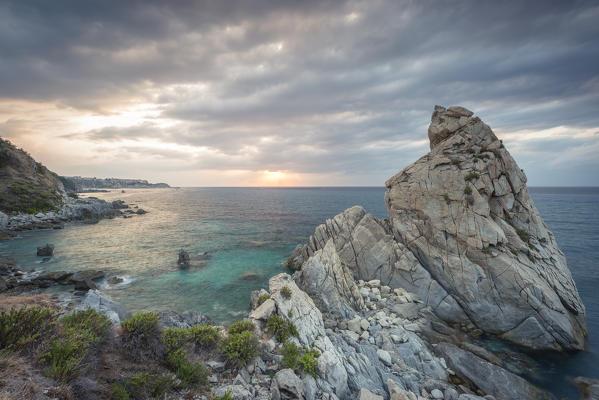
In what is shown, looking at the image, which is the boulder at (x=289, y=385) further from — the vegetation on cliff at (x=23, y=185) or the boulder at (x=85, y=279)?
the vegetation on cliff at (x=23, y=185)

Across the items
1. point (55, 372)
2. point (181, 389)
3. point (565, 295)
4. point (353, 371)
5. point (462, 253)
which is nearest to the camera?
point (55, 372)

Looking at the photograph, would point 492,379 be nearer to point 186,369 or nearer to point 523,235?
point 523,235

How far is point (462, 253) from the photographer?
2436cm

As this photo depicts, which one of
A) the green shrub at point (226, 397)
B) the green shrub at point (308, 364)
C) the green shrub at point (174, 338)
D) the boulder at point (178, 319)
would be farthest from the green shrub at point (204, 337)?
the boulder at point (178, 319)

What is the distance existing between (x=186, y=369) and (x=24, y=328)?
566 centimetres

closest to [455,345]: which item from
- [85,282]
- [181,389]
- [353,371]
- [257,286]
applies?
[353,371]

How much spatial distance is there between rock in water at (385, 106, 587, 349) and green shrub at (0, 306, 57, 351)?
3069 centimetres

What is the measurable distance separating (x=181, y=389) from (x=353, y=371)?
9.77 metres

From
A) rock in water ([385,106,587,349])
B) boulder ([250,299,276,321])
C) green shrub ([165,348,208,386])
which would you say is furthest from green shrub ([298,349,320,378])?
rock in water ([385,106,587,349])

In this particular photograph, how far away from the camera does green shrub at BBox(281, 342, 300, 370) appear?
1162 cm

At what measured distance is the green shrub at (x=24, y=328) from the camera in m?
6.92

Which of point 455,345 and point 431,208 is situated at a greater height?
point 431,208

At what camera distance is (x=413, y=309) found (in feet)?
74.7

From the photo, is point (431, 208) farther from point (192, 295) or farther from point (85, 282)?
point (85, 282)
